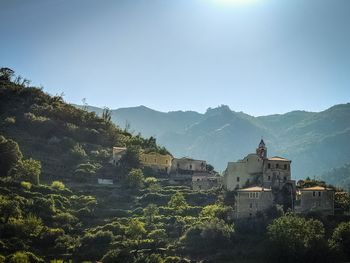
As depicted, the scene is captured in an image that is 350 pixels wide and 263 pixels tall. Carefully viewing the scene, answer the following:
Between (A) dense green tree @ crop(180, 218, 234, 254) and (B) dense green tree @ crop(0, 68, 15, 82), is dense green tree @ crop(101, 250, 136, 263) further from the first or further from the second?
(B) dense green tree @ crop(0, 68, 15, 82)

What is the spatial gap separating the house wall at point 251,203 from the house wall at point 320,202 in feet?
18.0

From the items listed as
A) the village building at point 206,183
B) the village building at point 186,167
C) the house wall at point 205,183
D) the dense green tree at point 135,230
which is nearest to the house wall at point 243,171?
→ the village building at point 206,183

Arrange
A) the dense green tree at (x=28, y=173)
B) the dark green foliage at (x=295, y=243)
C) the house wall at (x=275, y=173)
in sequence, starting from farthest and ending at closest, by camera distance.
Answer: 1. the dense green tree at (x=28, y=173)
2. the house wall at (x=275, y=173)
3. the dark green foliage at (x=295, y=243)

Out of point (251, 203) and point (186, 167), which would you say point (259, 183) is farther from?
point (186, 167)

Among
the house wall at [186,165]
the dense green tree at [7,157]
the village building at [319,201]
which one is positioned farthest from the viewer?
the house wall at [186,165]

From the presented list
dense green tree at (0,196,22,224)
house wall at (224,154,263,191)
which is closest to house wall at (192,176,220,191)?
house wall at (224,154,263,191)

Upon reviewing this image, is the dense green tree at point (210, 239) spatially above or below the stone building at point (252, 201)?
below

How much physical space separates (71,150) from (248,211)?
47.4m

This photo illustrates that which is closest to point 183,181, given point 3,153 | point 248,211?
point 248,211

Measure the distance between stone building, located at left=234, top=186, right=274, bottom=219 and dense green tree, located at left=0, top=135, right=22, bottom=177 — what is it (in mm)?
40491

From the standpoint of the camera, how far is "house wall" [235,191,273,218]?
77062 millimetres

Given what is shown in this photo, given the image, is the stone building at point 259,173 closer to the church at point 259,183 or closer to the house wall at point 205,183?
the church at point 259,183

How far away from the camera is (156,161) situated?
113 meters

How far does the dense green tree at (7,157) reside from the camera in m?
89.0
